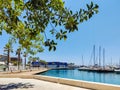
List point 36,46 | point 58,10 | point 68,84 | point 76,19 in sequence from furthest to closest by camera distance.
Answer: point 36,46 < point 68,84 < point 58,10 < point 76,19

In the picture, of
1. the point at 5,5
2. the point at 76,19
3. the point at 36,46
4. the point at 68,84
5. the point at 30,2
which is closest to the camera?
the point at 30,2

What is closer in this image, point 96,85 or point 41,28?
point 41,28

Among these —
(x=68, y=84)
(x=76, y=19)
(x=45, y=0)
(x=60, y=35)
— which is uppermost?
(x=45, y=0)

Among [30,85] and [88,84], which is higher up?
[88,84]

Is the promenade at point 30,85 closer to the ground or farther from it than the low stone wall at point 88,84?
closer to the ground

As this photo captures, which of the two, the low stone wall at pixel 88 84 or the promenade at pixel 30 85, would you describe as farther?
the promenade at pixel 30 85

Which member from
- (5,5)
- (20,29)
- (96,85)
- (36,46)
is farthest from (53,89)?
(36,46)

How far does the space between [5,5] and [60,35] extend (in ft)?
12.9

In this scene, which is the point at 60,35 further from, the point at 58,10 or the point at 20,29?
the point at 20,29

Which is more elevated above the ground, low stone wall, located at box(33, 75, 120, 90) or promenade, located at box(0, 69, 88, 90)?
low stone wall, located at box(33, 75, 120, 90)

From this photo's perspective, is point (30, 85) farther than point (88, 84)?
Yes

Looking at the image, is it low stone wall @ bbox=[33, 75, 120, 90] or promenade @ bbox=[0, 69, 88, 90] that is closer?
low stone wall @ bbox=[33, 75, 120, 90]

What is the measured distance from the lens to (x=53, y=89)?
50.6ft

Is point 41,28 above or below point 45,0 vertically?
below
